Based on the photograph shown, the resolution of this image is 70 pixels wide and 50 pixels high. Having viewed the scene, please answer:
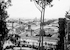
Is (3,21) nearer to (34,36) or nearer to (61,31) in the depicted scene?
(61,31)

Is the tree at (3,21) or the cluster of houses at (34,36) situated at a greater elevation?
the tree at (3,21)

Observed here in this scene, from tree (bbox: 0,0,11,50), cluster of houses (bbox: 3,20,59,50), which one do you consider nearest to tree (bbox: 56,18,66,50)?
cluster of houses (bbox: 3,20,59,50)

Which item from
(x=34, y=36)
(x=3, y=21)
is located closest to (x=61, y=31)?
(x=3, y=21)

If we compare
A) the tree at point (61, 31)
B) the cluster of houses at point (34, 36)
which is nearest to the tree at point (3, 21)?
the cluster of houses at point (34, 36)

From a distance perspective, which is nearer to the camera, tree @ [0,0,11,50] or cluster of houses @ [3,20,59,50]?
tree @ [0,0,11,50]

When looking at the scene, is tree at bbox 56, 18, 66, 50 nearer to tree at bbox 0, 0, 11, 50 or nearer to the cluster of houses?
the cluster of houses

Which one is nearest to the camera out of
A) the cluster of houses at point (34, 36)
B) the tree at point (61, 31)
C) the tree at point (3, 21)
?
the tree at point (3, 21)

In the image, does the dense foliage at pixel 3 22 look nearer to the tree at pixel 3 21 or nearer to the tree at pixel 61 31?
the tree at pixel 3 21

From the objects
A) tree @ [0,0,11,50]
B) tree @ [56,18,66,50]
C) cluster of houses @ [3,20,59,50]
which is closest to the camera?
tree @ [0,0,11,50]

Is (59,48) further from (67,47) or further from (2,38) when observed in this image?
(2,38)

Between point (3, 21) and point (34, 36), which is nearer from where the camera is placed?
point (3, 21)

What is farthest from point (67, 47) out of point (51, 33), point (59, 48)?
point (51, 33)
